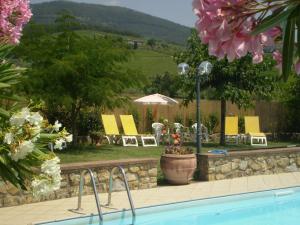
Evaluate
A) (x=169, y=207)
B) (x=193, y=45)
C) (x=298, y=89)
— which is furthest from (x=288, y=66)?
(x=298, y=89)

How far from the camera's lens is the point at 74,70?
14.7 meters

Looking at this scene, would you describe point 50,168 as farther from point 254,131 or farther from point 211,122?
point 211,122

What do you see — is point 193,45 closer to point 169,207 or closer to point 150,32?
point 169,207

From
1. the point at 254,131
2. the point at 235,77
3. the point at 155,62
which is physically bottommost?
the point at 254,131

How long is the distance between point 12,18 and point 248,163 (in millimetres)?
9544

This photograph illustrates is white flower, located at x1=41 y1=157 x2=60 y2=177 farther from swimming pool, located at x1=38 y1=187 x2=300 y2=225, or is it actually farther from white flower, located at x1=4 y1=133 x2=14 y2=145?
swimming pool, located at x1=38 y1=187 x2=300 y2=225

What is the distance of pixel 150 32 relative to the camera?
129 metres

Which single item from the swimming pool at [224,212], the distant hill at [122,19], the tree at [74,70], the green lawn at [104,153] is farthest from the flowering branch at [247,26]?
the distant hill at [122,19]

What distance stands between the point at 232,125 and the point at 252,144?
1222 millimetres

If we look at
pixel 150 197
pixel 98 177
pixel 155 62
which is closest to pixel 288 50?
pixel 150 197

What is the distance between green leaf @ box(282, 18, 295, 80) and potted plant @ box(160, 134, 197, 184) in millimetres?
9653

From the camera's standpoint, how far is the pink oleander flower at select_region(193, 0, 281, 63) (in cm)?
133

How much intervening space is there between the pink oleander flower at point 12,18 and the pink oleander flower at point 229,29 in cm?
278

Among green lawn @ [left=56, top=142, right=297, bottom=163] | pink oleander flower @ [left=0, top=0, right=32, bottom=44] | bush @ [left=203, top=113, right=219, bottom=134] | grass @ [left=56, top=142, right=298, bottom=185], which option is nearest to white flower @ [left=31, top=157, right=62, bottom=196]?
pink oleander flower @ [left=0, top=0, right=32, bottom=44]
